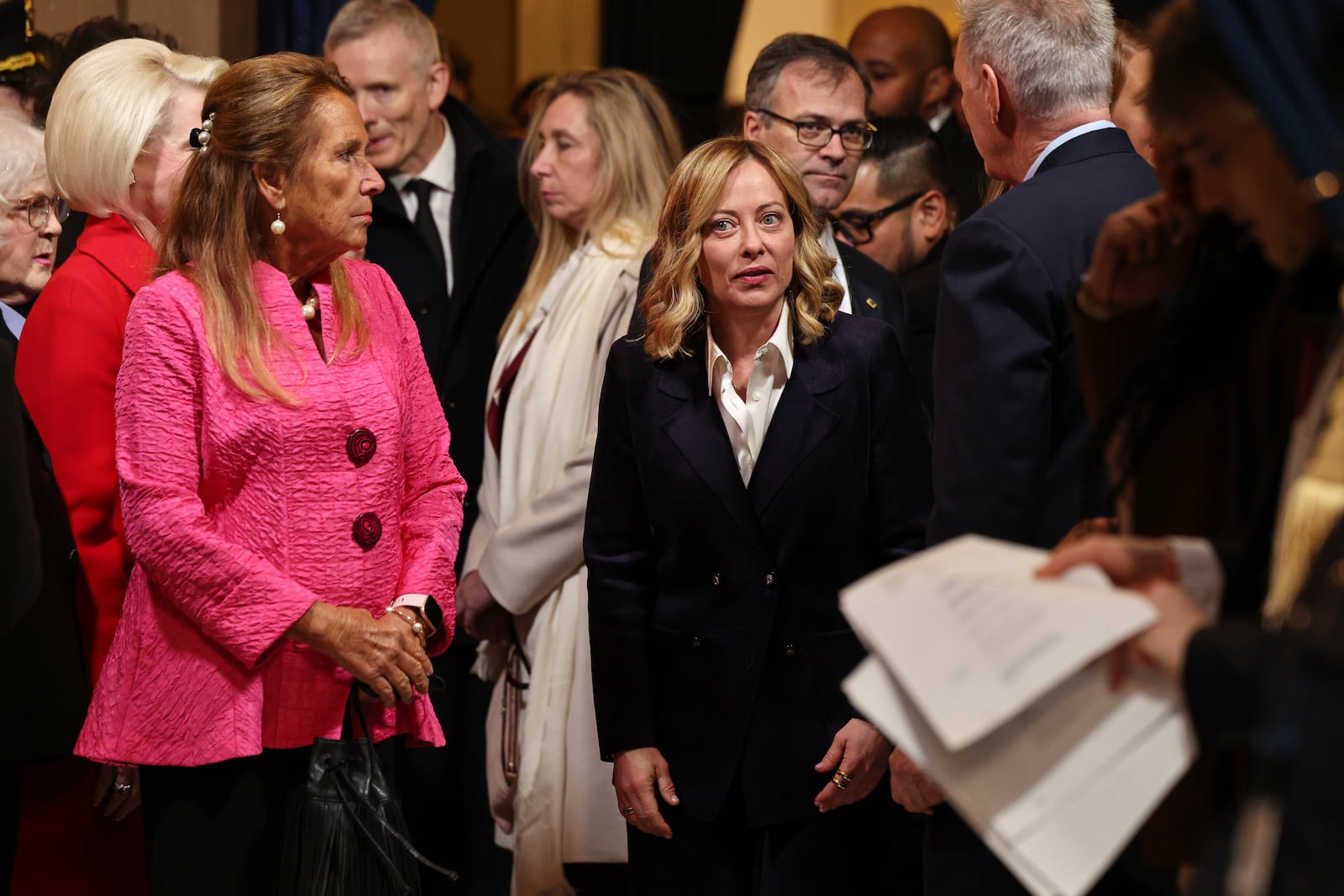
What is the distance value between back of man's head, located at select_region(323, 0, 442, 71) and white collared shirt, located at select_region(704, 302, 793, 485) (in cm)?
201

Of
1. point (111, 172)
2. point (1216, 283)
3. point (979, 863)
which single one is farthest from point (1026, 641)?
point (111, 172)

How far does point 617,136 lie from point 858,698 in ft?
8.11

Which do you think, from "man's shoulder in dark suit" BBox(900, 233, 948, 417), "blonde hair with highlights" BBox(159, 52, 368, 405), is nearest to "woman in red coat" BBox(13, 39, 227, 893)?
"blonde hair with highlights" BBox(159, 52, 368, 405)

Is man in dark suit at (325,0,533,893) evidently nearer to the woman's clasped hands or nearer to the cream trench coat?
the cream trench coat

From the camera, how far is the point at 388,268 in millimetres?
4035

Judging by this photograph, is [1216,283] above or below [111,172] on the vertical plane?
above

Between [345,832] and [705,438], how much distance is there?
34.7 inches

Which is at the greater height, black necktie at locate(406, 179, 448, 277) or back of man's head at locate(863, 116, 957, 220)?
back of man's head at locate(863, 116, 957, 220)

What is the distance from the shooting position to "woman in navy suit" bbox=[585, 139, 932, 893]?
2.55 metres

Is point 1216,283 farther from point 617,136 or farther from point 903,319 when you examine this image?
point 617,136

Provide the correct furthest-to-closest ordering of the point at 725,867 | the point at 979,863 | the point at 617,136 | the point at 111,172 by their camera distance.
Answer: the point at 617,136 → the point at 111,172 → the point at 725,867 → the point at 979,863

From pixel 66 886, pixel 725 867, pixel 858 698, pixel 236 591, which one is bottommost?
pixel 66 886

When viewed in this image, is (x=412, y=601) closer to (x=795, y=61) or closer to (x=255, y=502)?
(x=255, y=502)

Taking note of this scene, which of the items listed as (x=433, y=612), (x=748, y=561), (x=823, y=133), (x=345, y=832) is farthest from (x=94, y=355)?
(x=823, y=133)
